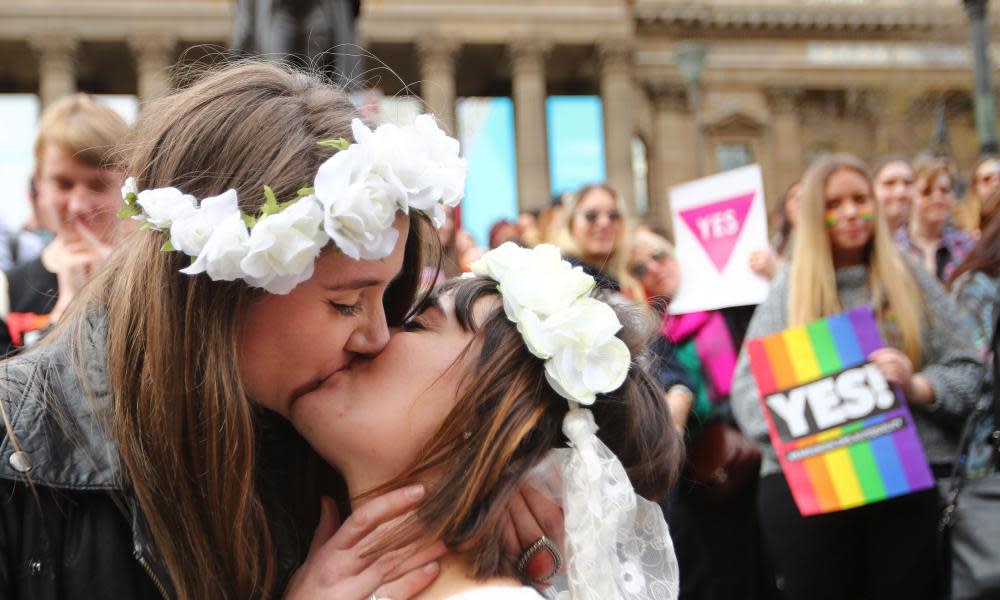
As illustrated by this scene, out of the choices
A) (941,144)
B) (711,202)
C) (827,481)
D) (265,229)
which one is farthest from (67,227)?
(941,144)

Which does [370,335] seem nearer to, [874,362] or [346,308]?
[346,308]

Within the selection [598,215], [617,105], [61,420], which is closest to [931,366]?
[598,215]

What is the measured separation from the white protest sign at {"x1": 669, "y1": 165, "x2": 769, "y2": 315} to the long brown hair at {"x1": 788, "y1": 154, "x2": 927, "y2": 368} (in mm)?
771

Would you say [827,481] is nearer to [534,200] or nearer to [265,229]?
[265,229]

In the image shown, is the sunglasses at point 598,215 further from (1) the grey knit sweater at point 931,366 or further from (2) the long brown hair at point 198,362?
(2) the long brown hair at point 198,362

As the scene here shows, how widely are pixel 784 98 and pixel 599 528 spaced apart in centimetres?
4927

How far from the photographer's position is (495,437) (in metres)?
2.06

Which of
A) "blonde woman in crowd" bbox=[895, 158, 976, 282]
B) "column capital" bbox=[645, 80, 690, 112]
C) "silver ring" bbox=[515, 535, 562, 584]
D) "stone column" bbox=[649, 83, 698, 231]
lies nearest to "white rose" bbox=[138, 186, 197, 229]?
"silver ring" bbox=[515, 535, 562, 584]

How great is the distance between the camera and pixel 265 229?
6.10ft

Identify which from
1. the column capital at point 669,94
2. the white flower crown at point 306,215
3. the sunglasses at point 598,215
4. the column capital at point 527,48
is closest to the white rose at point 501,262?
the white flower crown at point 306,215

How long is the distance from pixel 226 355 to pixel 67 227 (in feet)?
8.36

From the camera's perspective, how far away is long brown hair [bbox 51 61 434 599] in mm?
1942

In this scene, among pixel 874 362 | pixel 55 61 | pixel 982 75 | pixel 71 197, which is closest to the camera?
pixel 71 197

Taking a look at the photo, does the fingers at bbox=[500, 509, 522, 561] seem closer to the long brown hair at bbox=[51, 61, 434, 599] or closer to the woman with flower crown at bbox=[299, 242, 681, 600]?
the woman with flower crown at bbox=[299, 242, 681, 600]
